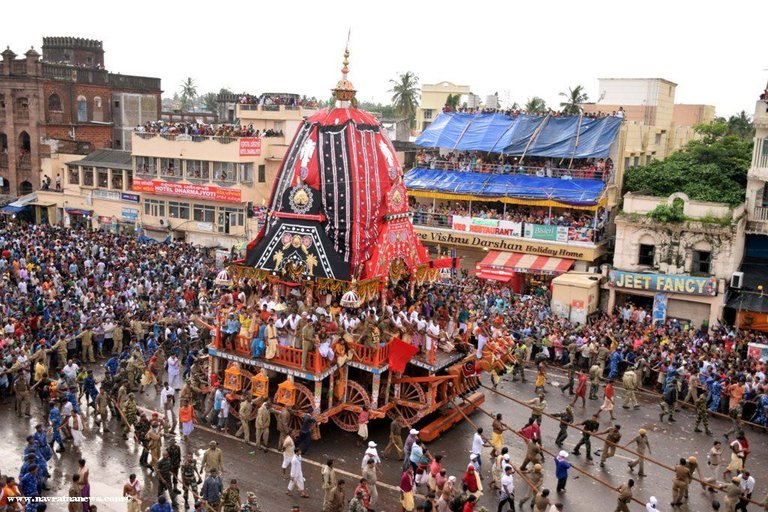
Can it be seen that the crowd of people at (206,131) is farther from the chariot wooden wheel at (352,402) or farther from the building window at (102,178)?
Answer: the chariot wooden wheel at (352,402)

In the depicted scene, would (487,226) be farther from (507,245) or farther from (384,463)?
(384,463)

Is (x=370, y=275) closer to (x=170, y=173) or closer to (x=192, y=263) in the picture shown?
(x=192, y=263)

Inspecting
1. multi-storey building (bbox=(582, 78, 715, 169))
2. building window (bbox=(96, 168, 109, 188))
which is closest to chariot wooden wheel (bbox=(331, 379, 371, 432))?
multi-storey building (bbox=(582, 78, 715, 169))

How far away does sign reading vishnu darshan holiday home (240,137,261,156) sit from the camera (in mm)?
37156

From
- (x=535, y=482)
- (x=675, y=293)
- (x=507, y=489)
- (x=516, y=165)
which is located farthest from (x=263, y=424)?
(x=516, y=165)

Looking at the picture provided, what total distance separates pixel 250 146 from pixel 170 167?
4902mm

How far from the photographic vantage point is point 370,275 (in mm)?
18094

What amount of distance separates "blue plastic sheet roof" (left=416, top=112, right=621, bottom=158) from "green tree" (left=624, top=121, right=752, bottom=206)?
255 cm

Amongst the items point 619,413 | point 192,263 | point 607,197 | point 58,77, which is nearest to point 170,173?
point 192,263

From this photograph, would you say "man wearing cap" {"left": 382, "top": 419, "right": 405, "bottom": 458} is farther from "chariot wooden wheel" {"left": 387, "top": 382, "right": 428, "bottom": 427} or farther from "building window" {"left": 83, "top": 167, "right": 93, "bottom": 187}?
"building window" {"left": 83, "top": 167, "right": 93, "bottom": 187}

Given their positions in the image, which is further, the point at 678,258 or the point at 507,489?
the point at 678,258

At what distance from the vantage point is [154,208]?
132 ft

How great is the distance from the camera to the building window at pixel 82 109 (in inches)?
1918

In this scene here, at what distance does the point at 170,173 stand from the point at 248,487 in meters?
26.9
